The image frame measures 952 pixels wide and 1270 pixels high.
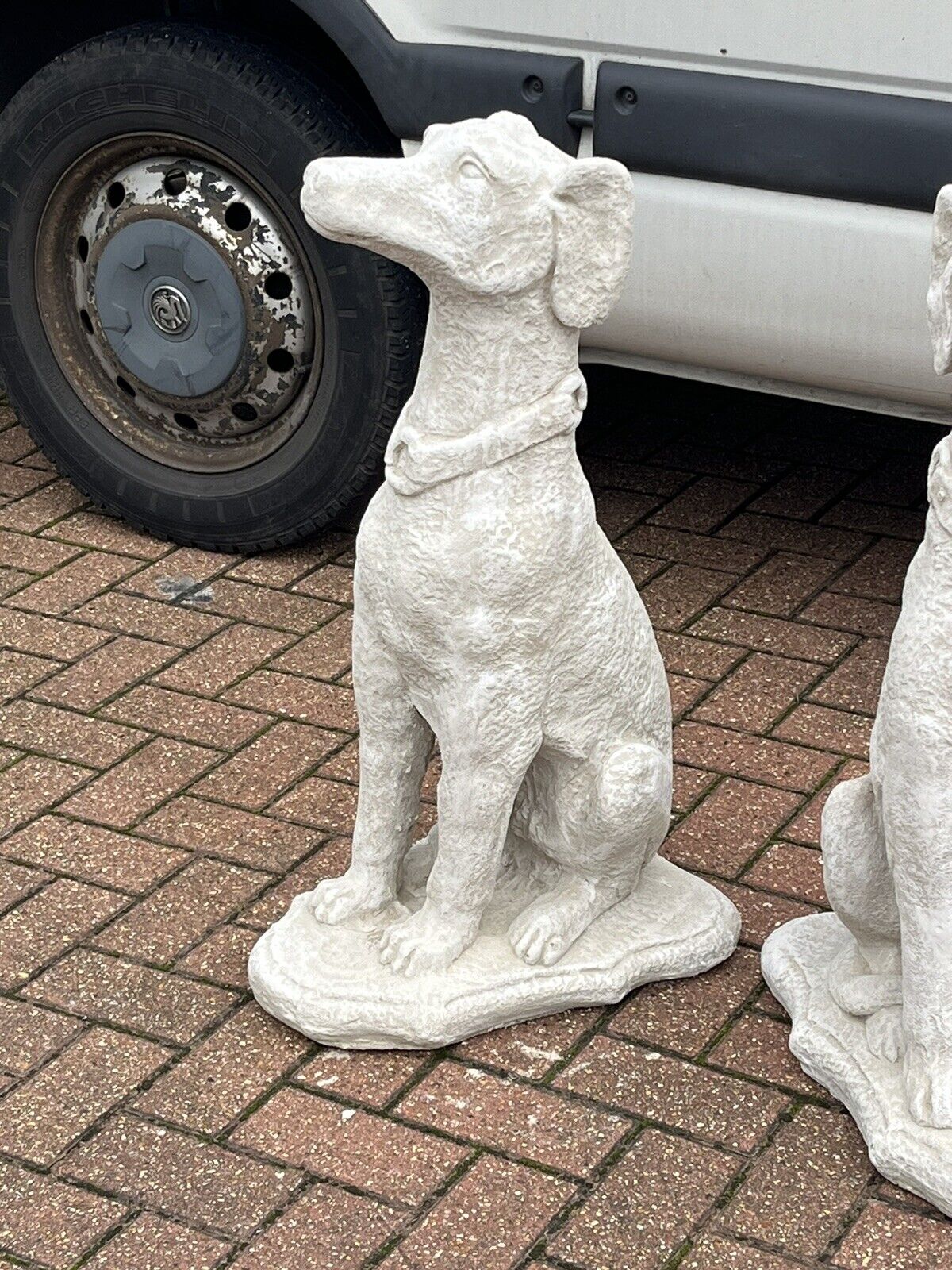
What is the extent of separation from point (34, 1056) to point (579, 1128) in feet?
3.15

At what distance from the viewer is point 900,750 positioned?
2932 mm

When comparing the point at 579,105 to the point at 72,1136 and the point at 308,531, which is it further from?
the point at 72,1136

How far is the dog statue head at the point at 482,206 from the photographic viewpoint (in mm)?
2947

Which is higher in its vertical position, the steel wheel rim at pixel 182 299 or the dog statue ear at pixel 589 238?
the dog statue ear at pixel 589 238

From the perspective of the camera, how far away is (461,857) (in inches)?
131

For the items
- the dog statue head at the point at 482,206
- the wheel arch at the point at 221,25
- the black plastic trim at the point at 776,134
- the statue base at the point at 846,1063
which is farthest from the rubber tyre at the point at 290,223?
the statue base at the point at 846,1063

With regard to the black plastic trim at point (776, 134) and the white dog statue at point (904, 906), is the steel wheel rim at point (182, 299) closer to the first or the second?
the black plastic trim at point (776, 134)

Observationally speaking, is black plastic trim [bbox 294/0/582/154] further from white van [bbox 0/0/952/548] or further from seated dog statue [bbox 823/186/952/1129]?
seated dog statue [bbox 823/186/952/1129]

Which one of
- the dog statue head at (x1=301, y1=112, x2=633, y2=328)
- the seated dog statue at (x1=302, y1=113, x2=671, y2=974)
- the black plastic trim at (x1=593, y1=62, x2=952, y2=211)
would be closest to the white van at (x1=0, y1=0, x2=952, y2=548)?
the black plastic trim at (x1=593, y1=62, x2=952, y2=211)

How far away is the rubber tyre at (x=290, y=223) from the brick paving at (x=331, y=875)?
181 millimetres

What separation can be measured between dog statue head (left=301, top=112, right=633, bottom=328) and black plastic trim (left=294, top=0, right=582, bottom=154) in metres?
1.40

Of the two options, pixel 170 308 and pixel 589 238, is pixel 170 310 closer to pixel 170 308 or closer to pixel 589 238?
pixel 170 308

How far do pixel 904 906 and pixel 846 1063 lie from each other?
34cm

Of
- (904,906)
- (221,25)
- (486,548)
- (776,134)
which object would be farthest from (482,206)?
(221,25)
